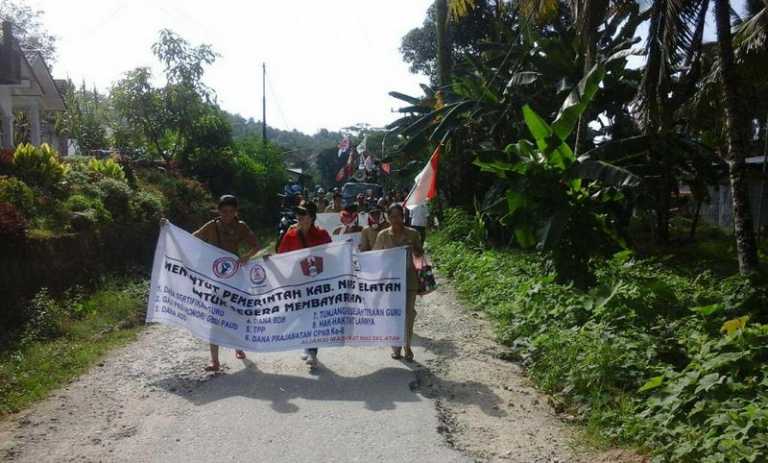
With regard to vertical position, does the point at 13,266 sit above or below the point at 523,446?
above

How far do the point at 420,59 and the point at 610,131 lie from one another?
63.3ft

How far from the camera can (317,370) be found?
7031mm

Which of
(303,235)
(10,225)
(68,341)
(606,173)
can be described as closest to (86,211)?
(10,225)

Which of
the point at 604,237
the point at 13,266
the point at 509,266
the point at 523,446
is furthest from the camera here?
the point at 509,266

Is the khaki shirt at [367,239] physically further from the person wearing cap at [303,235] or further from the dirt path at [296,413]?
the dirt path at [296,413]

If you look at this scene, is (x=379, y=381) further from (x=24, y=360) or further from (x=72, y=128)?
(x=72, y=128)

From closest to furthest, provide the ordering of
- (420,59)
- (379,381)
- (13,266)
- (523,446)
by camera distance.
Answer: (523,446), (379,381), (13,266), (420,59)

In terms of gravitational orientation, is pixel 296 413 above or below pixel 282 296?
below

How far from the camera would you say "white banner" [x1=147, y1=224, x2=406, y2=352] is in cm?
709

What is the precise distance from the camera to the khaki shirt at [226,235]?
7.45 m

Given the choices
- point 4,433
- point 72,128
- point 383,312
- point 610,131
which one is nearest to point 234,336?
point 383,312

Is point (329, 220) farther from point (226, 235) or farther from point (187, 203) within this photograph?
point (226, 235)

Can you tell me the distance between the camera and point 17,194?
11492mm

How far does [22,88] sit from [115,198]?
44.0 ft
